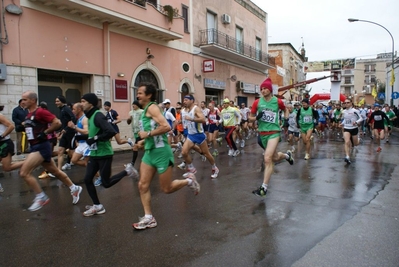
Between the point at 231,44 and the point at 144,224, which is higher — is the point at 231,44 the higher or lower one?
the higher one

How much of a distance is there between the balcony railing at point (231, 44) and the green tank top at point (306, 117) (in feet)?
40.0

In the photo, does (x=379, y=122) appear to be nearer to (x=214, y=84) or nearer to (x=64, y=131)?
(x=64, y=131)

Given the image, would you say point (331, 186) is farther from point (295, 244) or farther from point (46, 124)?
point (46, 124)

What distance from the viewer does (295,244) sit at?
3.67 meters

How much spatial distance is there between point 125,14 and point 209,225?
1287cm

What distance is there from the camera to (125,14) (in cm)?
1492

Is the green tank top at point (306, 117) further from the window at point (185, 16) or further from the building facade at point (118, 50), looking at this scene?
the window at point (185, 16)

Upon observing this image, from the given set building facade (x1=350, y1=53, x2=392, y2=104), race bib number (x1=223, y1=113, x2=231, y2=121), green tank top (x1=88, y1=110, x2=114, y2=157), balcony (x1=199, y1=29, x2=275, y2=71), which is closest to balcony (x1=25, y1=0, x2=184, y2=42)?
balcony (x1=199, y1=29, x2=275, y2=71)

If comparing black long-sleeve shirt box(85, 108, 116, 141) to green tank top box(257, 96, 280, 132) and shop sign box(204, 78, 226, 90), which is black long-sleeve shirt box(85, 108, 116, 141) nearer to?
green tank top box(257, 96, 280, 132)

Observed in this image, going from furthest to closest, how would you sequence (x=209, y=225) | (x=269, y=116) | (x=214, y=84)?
(x=214, y=84) < (x=269, y=116) < (x=209, y=225)

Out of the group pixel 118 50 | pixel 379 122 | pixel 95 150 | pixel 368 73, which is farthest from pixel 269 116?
pixel 368 73

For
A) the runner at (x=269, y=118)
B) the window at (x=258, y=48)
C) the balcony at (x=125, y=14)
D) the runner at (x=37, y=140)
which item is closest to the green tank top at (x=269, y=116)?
the runner at (x=269, y=118)

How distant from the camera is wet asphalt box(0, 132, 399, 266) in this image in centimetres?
340

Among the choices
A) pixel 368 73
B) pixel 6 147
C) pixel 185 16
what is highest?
pixel 368 73
